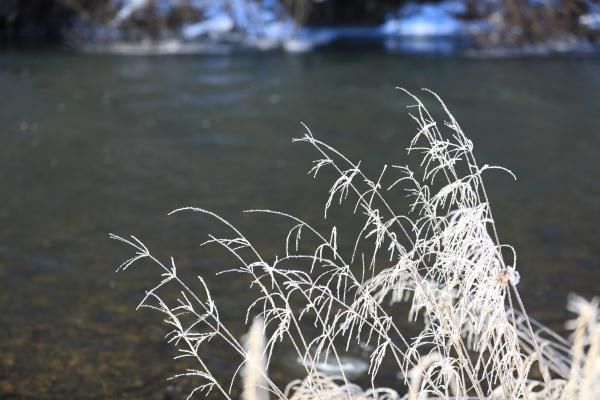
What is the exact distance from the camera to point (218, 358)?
5.11 m

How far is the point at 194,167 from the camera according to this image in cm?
895

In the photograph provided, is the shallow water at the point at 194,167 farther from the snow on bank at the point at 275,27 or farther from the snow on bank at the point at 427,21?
the snow on bank at the point at 427,21

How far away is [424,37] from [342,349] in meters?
12.9

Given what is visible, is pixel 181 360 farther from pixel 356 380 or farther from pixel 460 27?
pixel 460 27

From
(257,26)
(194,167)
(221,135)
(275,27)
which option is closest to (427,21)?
(275,27)

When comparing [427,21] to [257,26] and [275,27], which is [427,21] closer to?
[275,27]

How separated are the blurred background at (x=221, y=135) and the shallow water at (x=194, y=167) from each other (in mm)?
23

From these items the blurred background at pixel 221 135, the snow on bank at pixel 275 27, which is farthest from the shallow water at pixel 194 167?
the snow on bank at pixel 275 27

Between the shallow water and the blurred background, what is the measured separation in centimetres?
2

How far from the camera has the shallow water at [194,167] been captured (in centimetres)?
544

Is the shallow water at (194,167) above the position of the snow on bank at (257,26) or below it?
above

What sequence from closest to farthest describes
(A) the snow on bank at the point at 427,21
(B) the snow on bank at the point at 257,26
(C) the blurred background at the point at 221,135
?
(C) the blurred background at the point at 221,135
(B) the snow on bank at the point at 257,26
(A) the snow on bank at the point at 427,21

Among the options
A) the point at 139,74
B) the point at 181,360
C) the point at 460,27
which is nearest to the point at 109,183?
the point at 181,360

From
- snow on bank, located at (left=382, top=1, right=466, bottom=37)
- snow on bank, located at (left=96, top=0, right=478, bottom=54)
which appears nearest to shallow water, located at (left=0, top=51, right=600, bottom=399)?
snow on bank, located at (left=96, top=0, right=478, bottom=54)
